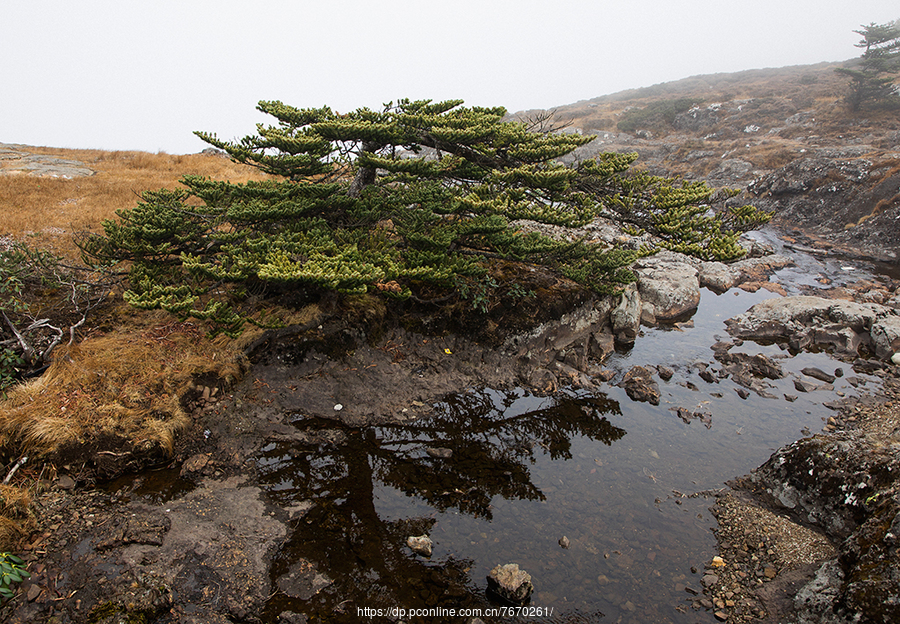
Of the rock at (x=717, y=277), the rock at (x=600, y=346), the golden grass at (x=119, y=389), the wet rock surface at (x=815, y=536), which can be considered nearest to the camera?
the wet rock surface at (x=815, y=536)

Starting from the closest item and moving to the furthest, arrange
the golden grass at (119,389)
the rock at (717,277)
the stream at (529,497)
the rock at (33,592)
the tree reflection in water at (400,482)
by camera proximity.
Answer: the rock at (33,592) → the tree reflection in water at (400,482) → the stream at (529,497) → the golden grass at (119,389) → the rock at (717,277)

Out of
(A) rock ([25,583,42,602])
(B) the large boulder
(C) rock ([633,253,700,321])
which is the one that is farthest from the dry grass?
(B) the large boulder

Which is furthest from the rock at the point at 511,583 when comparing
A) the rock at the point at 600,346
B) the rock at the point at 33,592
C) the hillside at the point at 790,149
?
the hillside at the point at 790,149

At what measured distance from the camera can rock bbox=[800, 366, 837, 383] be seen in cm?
1191

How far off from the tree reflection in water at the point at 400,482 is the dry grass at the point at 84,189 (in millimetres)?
9100

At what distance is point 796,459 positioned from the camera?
757 centimetres

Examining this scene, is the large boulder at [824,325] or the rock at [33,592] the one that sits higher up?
the rock at [33,592]

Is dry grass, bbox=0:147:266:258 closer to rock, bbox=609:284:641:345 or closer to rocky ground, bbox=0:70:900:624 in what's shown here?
rocky ground, bbox=0:70:900:624

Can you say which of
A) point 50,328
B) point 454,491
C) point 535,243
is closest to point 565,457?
point 454,491

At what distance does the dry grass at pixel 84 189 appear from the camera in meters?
11.9

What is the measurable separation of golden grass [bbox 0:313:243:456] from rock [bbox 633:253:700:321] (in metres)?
14.3

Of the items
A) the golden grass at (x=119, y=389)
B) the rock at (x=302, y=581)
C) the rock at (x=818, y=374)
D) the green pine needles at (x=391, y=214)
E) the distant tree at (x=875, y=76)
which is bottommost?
the rock at (x=818, y=374)

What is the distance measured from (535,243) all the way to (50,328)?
406 inches

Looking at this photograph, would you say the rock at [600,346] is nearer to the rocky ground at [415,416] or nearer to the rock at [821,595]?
the rocky ground at [415,416]
